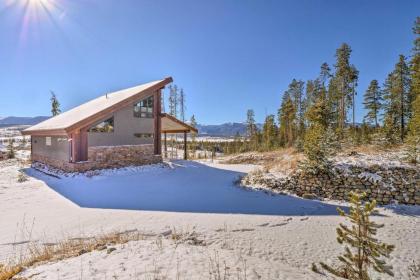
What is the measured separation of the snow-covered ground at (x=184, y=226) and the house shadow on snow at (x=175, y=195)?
0.04 metres

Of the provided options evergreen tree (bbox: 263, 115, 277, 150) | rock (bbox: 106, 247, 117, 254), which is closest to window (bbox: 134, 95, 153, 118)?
rock (bbox: 106, 247, 117, 254)

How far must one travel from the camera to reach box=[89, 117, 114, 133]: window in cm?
1559

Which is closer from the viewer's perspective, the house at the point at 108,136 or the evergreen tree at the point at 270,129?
the house at the point at 108,136

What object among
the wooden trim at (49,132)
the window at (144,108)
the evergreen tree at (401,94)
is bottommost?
the wooden trim at (49,132)

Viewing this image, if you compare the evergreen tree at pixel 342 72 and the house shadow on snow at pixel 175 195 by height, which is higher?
the evergreen tree at pixel 342 72

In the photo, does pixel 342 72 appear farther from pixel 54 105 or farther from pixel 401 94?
pixel 54 105

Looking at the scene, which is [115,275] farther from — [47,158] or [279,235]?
[47,158]

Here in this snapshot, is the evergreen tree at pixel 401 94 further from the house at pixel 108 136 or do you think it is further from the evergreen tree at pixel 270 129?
the house at pixel 108 136

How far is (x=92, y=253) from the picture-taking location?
4996 millimetres

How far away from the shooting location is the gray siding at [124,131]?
1573cm

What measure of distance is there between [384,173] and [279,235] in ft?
24.6

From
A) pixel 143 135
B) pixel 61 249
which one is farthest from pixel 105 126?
pixel 61 249

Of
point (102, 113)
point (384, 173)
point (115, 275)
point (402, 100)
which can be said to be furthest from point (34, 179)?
point (402, 100)

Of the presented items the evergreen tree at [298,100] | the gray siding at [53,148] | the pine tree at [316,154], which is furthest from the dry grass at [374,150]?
the evergreen tree at [298,100]
